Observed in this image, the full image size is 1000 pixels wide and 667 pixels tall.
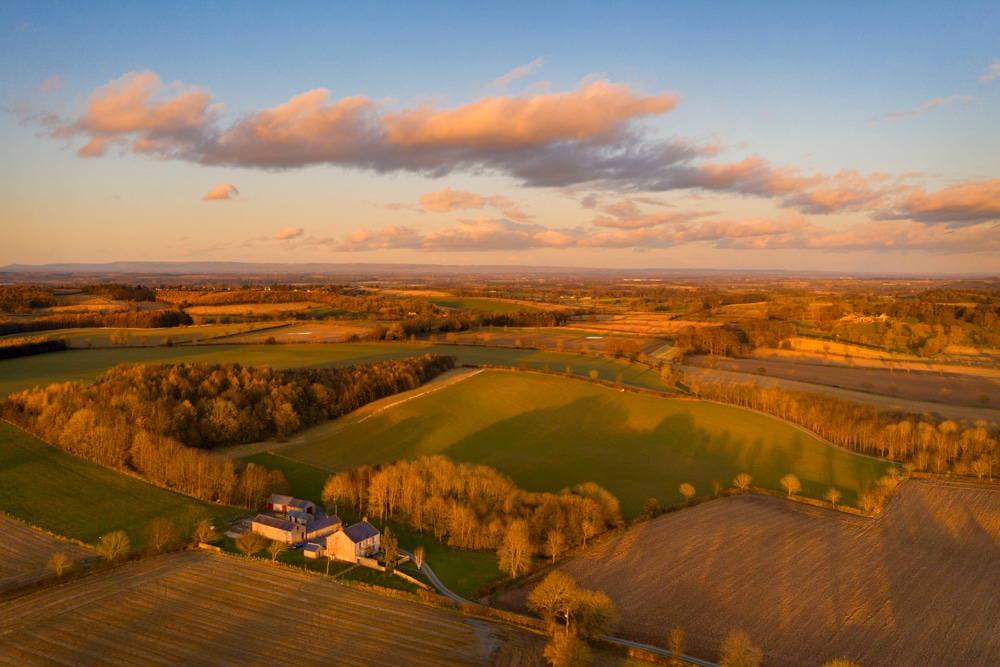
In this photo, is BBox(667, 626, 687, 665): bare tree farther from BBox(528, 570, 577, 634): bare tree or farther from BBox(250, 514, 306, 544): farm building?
BBox(250, 514, 306, 544): farm building

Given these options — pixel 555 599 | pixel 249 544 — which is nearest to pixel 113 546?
pixel 249 544

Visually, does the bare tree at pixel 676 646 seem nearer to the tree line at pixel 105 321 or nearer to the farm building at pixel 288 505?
the farm building at pixel 288 505

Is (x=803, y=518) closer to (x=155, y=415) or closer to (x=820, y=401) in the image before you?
(x=820, y=401)

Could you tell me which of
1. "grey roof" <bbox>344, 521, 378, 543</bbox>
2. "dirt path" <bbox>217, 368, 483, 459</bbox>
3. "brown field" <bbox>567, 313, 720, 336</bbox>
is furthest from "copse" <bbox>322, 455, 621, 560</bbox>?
"brown field" <bbox>567, 313, 720, 336</bbox>

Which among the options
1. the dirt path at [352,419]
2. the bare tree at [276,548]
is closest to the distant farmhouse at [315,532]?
the bare tree at [276,548]

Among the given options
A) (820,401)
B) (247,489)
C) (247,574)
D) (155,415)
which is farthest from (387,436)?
(820,401)

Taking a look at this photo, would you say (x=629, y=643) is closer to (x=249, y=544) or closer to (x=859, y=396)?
(x=249, y=544)
